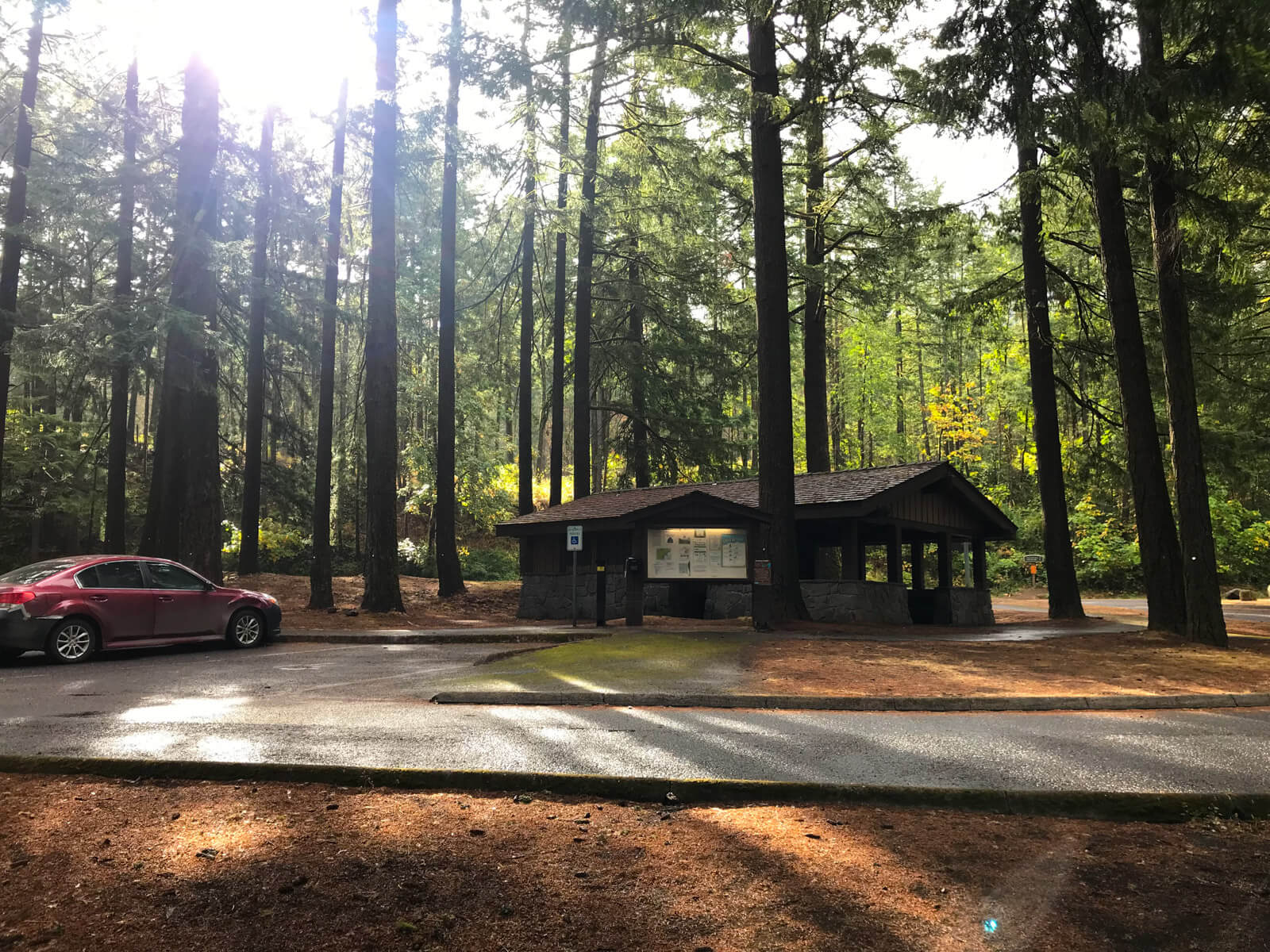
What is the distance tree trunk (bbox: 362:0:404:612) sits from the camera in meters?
18.6

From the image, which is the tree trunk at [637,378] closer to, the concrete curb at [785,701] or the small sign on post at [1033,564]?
the small sign on post at [1033,564]

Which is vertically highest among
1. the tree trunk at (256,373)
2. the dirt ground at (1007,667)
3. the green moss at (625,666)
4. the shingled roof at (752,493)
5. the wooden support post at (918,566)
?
the tree trunk at (256,373)

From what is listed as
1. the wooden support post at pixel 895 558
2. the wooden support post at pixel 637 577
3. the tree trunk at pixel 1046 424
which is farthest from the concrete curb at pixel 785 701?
the tree trunk at pixel 1046 424

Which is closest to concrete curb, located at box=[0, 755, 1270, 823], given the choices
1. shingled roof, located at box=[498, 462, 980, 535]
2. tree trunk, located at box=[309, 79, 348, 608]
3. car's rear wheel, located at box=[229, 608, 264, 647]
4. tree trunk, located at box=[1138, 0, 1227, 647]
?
car's rear wheel, located at box=[229, 608, 264, 647]

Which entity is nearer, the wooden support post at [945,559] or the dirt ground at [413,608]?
the dirt ground at [413,608]

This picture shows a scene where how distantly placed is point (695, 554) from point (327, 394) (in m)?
11.9

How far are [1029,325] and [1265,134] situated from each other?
420 inches

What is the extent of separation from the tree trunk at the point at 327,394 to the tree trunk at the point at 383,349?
55.5 inches

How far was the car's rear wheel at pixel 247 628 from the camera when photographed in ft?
43.8

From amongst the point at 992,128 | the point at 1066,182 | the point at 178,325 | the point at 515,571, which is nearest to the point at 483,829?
the point at 992,128

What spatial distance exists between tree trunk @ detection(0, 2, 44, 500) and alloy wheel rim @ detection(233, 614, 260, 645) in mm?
12027

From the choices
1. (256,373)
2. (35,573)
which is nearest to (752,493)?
(35,573)

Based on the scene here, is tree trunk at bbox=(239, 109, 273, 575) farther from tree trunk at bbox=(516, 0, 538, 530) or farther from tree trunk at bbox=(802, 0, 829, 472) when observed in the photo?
tree trunk at bbox=(802, 0, 829, 472)

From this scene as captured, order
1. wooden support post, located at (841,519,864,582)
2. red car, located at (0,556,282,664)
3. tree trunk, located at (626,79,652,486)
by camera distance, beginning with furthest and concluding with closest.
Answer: tree trunk, located at (626,79,652,486)
wooden support post, located at (841,519,864,582)
red car, located at (0,556,282,664)
